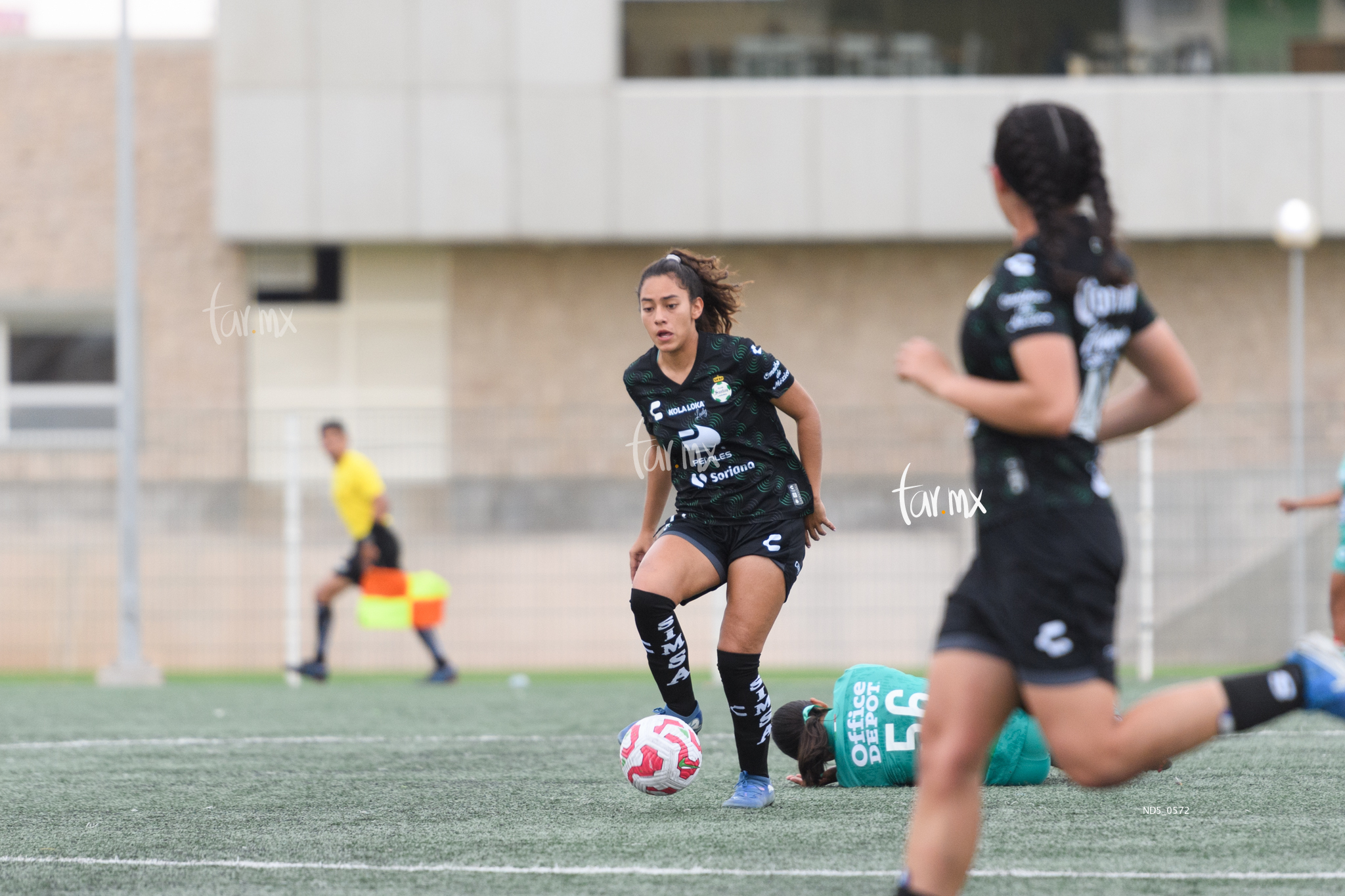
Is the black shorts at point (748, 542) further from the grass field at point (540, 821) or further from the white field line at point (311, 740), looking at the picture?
the white field line at point (311, 740)

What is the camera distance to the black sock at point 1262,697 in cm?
343

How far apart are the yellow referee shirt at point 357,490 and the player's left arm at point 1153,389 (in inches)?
396

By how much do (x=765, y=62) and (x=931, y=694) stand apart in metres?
15.8

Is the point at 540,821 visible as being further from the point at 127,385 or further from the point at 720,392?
the point at 127,385

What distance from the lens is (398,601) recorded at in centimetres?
1341

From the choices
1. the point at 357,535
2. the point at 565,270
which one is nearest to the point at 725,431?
the point at 357,535

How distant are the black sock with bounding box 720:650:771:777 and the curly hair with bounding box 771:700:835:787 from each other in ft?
0.98

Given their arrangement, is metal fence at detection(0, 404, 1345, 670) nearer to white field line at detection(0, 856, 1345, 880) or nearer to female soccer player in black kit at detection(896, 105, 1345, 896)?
white field line at detection(0, 856, 1345, 880)

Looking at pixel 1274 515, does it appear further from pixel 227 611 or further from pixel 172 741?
pixel 172 741

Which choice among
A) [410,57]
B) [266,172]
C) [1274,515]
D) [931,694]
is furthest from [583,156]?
[931,694]

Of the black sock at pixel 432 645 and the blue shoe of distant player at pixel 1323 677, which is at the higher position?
the blue shoe of distant player at pixel 1323 677
